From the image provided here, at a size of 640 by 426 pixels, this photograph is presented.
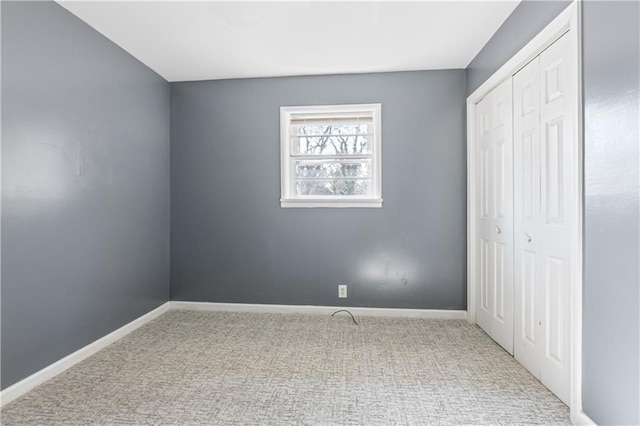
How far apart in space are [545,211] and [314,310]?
86.5 inches

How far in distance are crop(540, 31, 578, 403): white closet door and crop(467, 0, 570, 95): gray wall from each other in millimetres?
173

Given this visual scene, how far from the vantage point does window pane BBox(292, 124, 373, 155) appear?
326 cm

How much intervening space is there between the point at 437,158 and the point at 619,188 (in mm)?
1861

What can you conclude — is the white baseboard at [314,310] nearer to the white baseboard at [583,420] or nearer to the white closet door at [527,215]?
the white closet door at [527,215]

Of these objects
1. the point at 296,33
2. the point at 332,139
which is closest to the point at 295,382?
the point at 332,139

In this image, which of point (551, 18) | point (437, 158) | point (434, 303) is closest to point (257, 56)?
point (437, 158)

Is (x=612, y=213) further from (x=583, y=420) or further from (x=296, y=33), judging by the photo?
(x=296, y=33)

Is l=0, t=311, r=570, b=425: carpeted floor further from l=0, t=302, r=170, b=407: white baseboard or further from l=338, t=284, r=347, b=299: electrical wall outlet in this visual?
l=338, t=284, r=347, b=299: electrical wall outlet

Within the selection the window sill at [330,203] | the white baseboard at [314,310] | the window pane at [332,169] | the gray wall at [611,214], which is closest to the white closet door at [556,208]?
the gray wall at [611,214]

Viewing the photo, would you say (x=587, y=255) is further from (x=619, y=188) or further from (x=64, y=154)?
(x=64, y=154)

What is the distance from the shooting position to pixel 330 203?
10.5ft

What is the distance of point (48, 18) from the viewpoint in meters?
2.01

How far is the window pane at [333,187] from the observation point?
326cm

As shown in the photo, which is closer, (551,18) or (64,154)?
(551,18)
